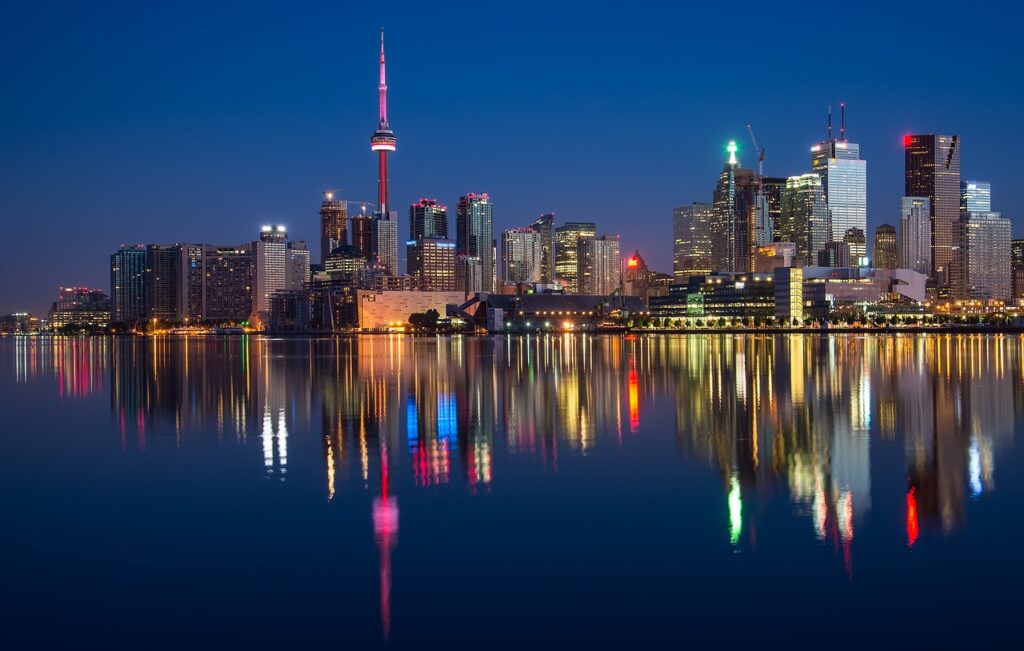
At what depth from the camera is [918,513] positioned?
1608 cm

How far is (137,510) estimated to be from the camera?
17.5 metres

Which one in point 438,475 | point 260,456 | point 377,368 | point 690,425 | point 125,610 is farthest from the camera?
point 377,368

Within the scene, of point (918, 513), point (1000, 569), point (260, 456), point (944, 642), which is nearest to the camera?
point (944, 642)

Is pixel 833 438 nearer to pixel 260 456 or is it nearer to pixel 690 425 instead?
pixel 690 425

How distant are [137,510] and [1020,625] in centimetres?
1409

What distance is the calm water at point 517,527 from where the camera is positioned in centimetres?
1120

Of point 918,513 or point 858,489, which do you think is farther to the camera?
point 858,489

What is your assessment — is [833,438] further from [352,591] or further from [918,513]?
[352,591]

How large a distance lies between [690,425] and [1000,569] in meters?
15.4

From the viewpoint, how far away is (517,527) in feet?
51.1

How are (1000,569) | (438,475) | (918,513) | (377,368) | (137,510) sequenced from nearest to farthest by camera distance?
(1000,569), (918,513), (137,510), (438,475), (377,368)

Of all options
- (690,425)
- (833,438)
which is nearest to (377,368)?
(690,425)

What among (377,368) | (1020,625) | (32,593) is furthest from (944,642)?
(377,368)

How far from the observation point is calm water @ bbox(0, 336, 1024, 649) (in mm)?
11195
